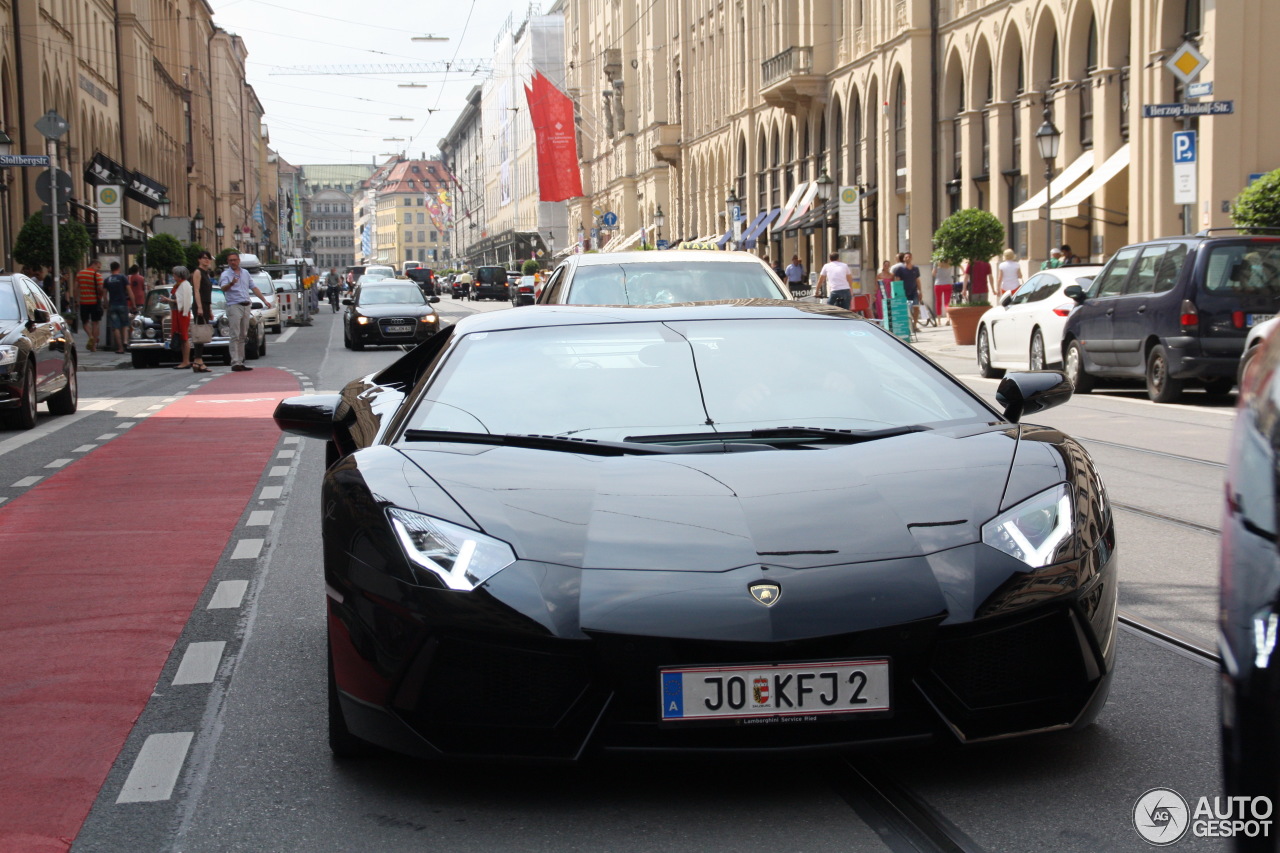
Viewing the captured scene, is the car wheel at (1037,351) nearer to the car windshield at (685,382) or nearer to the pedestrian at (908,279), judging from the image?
the pedestrian at (908,279)

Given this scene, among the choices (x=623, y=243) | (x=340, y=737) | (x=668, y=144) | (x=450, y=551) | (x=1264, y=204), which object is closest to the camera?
(x=450, y=551)

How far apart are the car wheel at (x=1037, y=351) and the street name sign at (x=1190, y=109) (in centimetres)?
334

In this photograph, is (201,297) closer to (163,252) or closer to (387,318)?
(387,318)

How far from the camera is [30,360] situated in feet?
49.8

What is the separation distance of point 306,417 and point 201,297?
20.6m

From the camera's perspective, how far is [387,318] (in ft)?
101

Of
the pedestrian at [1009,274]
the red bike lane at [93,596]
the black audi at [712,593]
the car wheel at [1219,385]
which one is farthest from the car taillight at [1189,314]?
the pedestrian at [1009,274]

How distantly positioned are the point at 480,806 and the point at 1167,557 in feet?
14.9

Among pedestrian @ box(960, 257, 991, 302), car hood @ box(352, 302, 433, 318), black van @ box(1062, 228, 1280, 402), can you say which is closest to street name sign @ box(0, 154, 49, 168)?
car hood @ box(352, 302, 433, 318)

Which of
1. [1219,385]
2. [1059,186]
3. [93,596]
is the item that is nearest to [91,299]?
[1059,186]

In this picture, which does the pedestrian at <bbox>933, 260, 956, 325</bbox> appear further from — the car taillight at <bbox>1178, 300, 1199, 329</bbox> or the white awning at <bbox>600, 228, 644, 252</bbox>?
the white awning at <bbox>600, 228, 644, 252</bbox>

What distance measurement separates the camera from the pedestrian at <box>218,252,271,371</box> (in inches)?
977

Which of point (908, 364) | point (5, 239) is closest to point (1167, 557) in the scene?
point (908, 364)

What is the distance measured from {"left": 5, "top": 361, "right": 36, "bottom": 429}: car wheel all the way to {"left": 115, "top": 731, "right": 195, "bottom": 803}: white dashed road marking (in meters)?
11.4
